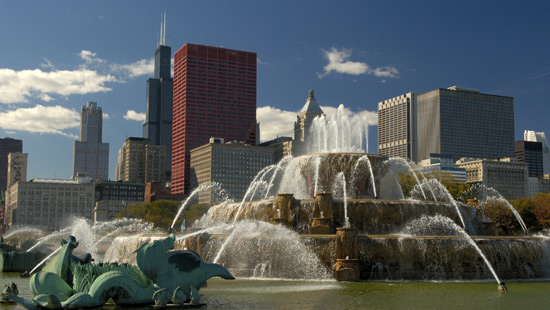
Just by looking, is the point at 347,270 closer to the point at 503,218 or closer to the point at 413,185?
the point at 503,218

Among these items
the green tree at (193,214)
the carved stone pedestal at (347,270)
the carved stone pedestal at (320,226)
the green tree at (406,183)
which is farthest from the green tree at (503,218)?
the green tree at (193,214)

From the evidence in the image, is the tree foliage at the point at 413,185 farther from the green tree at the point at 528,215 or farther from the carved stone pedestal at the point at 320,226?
the carved stone pedestal at the point at 320,226

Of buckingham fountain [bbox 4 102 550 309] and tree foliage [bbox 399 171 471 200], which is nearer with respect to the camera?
buckingham fountain [bbox 4 102 550 309]

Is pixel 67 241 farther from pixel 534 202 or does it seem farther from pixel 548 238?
pixel 534 202

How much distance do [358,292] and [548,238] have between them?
14666 millimetres

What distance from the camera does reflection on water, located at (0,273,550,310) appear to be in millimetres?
21938

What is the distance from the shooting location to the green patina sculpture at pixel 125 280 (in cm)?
2022

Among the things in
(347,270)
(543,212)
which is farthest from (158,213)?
(347,270)

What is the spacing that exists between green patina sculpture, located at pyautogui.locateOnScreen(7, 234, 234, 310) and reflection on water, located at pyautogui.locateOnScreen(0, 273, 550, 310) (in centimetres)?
110

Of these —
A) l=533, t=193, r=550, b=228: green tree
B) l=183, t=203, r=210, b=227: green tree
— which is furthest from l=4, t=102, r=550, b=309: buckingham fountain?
l=183, t=203, r=210, b=227: green tree

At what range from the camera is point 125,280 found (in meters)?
20.7

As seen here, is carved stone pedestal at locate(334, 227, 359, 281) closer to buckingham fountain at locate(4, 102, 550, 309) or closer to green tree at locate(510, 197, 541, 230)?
buckingham fountain at locate(4, 102, 550, 309)

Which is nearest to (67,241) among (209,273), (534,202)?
(209,273)

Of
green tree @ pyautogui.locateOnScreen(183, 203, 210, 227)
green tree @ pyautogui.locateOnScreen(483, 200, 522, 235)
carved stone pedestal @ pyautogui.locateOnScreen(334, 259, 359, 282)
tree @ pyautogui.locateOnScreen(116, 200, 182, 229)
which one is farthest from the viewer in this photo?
tree @ pyautogui.locateOnScreen(116, 200, 182, 229)
